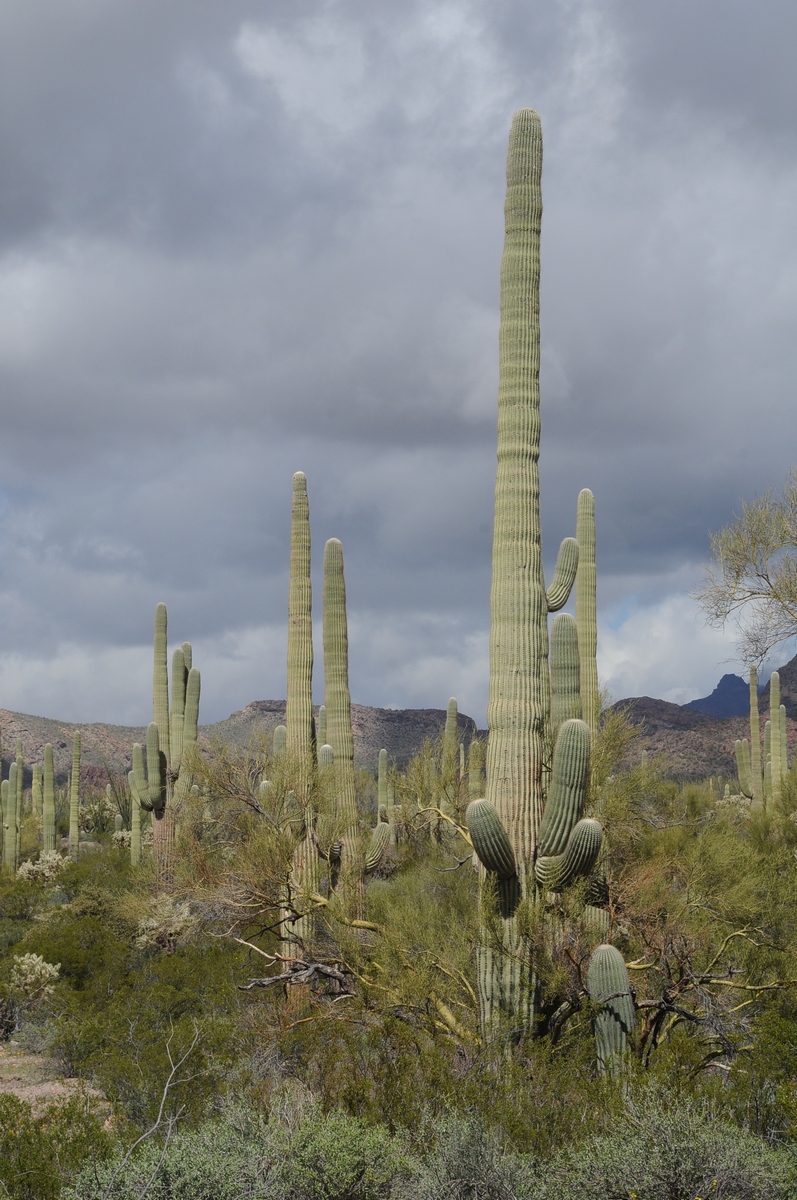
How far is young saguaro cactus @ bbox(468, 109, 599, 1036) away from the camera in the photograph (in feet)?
31.4

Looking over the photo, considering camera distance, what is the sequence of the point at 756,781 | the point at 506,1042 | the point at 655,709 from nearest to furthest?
the point at 506,1042 < the point at 756,781 < the point at 655,709

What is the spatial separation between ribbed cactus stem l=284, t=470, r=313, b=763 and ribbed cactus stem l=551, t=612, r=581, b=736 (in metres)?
4.30

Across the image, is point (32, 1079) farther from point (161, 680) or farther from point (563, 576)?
point (161, 680)

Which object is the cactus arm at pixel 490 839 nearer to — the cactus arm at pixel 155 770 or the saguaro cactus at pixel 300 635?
the saguaro cactus at pixel 300 635

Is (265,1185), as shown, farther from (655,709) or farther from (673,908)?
(655,709)

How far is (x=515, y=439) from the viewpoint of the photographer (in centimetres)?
1098

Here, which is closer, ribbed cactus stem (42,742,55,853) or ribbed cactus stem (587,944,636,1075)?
ribbed cactus stem (587,944,636,1075)

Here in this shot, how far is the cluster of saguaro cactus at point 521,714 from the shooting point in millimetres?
9500

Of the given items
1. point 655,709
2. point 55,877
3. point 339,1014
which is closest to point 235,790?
point 339,1014

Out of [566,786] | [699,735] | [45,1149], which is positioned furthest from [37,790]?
[699,735]

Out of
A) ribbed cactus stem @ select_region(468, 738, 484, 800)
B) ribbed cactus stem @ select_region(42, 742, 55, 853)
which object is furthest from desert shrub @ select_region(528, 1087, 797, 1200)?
ribbed cactus stem @ select_region(42, 742, 55, 853)

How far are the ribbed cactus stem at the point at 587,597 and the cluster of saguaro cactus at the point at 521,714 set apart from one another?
14.1ft

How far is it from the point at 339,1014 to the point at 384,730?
7604 cm

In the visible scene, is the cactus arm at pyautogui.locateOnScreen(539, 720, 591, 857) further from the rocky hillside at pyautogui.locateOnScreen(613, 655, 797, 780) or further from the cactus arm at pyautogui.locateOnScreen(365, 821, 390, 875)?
the rocky hillside at pyautogui.locateOnScreen(613, 655, 797, 780)
